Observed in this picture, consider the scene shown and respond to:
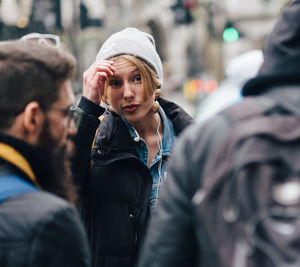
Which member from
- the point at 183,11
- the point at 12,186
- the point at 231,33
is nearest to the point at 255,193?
the point at 12,186

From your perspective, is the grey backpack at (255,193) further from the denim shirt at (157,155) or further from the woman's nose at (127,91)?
the woman's nose at (127,91)

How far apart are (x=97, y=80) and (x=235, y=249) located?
2218 mm

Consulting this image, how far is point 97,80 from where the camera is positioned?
3949mm

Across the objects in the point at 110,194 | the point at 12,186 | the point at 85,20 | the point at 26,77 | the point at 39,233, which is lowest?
the point at 110,194

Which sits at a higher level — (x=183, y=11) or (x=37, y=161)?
(x=183, y=11)

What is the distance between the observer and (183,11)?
25000mm

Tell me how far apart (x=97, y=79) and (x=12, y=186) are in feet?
5.56

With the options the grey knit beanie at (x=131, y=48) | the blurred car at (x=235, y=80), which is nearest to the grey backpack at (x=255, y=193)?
the grey knit beanie at (x=131, y=48)

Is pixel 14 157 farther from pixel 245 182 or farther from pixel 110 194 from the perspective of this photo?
pixel 110 194

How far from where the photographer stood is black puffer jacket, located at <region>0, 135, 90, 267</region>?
2.23 metres

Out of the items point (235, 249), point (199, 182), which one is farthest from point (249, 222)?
point (199, 182)

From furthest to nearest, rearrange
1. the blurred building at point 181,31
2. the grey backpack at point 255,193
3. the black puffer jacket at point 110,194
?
the blurred building at point 181,31 < the black puffer jacket at point 110,194 < the grey backpack at point 255,193

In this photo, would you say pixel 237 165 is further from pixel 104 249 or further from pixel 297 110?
pixel 104 249

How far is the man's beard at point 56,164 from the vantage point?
2.54 metres
